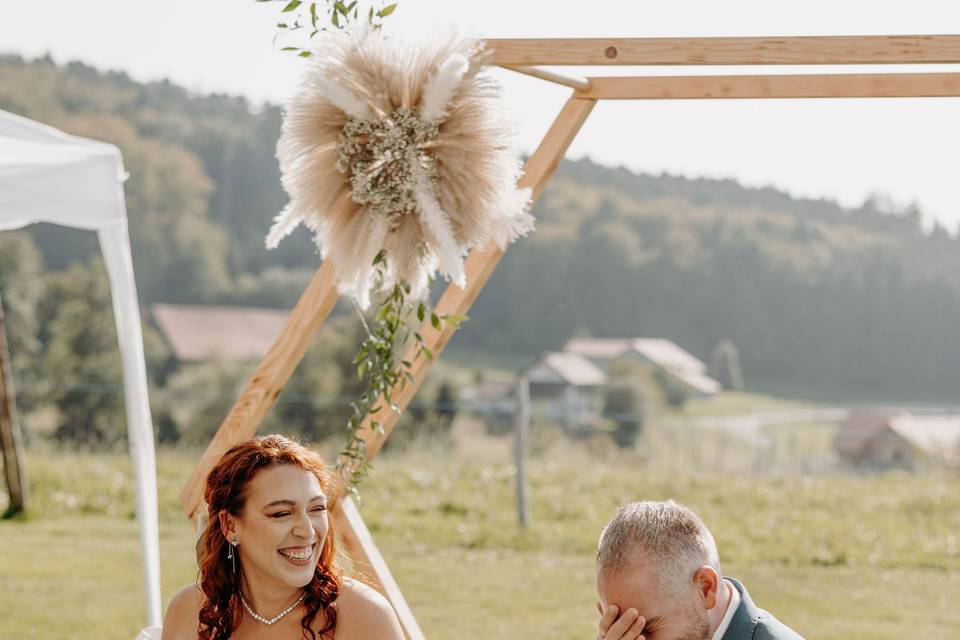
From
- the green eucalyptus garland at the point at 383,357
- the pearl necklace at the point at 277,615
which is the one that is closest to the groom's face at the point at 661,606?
the pearl necklace at the point at 277,615

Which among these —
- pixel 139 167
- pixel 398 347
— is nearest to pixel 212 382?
pixel 139 167

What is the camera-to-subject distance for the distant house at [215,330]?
74.1ft

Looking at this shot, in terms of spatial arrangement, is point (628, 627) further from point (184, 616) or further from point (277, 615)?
point (184, 616)

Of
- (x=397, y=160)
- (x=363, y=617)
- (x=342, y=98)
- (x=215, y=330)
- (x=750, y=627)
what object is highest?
(x=342, y=98)

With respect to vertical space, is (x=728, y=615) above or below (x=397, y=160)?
below

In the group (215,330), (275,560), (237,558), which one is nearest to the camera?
(275,560)

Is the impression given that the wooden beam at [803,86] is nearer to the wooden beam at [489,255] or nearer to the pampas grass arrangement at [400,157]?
the wooden beam at [489,255]

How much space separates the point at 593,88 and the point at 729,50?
35cm

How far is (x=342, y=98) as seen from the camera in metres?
2.37

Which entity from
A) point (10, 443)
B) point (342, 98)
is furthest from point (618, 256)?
point (342, 98)

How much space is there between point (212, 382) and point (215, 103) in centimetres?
854

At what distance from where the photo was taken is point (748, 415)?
2452 cm

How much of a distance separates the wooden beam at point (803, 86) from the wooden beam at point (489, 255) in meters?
0.15

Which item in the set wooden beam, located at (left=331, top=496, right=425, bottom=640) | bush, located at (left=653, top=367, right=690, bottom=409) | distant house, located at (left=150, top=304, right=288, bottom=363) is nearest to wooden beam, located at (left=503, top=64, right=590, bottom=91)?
wooden beam, located at (left=331, top=496, right=425, bottom=640)
